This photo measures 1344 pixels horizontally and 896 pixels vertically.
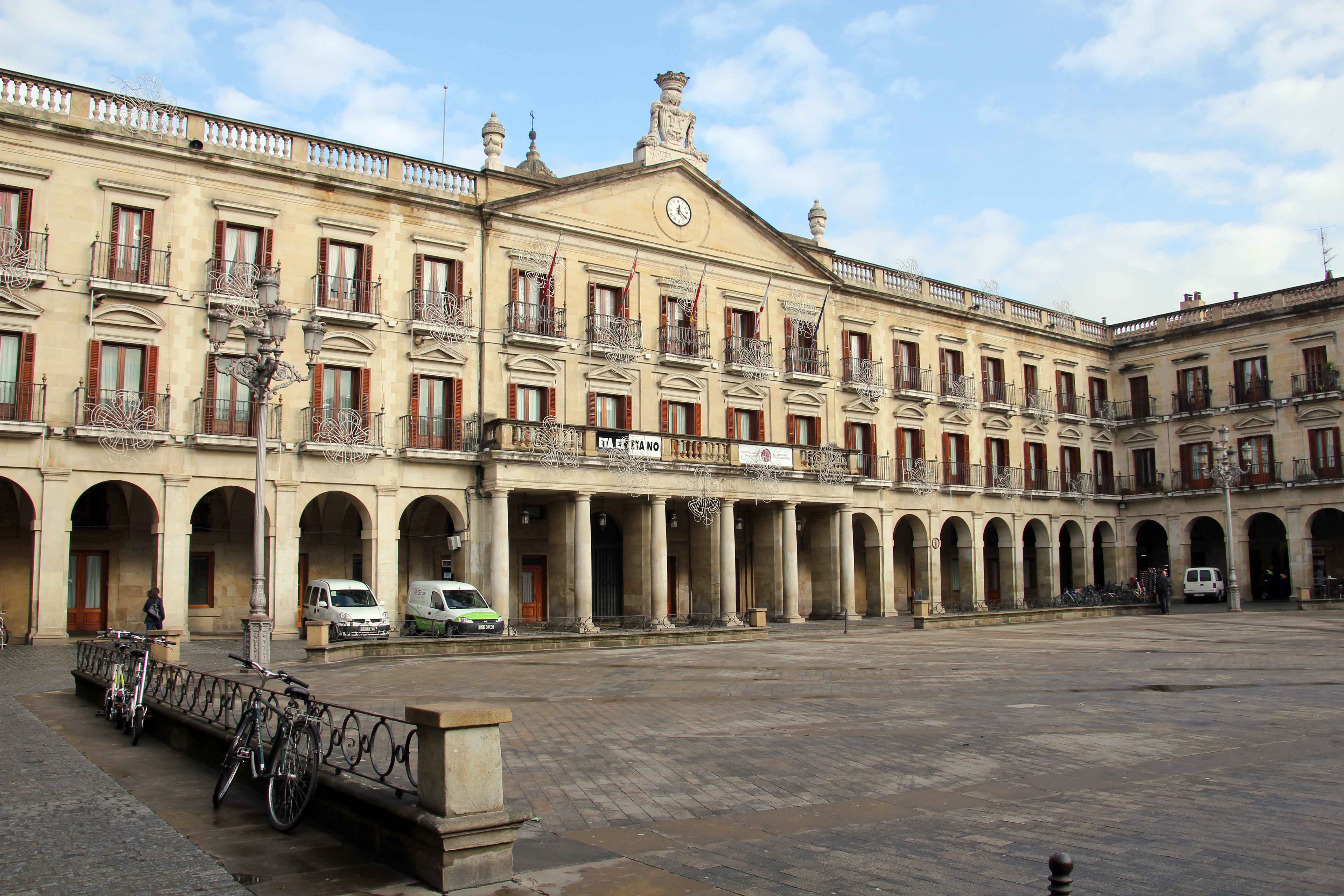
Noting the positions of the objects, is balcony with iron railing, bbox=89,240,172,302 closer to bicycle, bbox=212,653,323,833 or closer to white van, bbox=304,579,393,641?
white van, bbox=304,579,393,641

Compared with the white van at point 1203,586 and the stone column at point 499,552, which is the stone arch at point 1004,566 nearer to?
the white van at point 1203,586

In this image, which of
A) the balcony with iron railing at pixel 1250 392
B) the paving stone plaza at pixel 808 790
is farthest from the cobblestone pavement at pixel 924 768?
the balcony with iron railing at pixel 1250 392

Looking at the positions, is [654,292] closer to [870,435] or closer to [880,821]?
[870,435]

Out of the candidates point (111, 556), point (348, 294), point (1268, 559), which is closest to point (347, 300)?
point (348, 294)

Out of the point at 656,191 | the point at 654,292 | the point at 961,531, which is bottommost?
the point at 961,531

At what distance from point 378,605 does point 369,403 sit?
629 centimetres

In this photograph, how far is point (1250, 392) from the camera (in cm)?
4778

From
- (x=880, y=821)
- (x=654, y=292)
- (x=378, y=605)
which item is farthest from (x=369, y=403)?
(x=880, y=821)

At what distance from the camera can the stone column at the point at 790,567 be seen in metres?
36.8

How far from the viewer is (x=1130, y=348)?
52469 mm

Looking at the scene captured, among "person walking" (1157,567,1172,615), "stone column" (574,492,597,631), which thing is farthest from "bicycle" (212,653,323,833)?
"person walking" (1157,567,1172,615)

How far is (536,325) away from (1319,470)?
114ft

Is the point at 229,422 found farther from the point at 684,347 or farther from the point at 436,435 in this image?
the point at 684,347

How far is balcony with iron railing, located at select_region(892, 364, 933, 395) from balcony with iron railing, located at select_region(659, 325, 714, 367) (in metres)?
10.00
